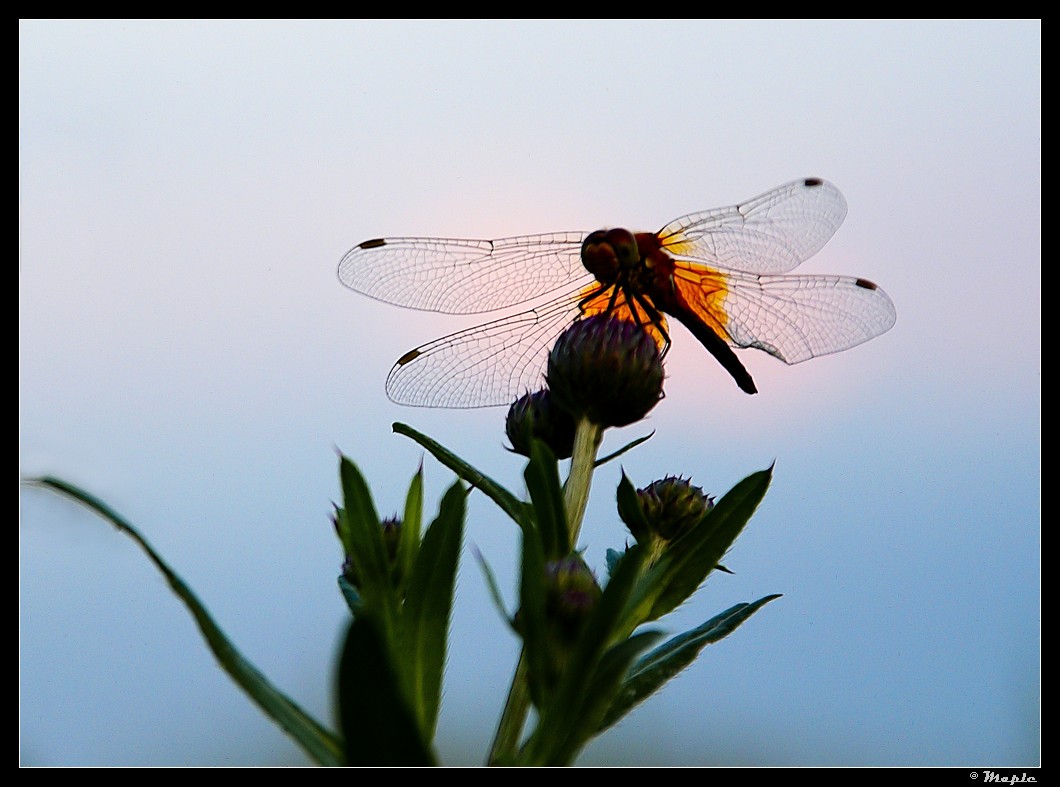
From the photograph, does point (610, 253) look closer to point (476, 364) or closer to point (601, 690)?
point (476, 364)

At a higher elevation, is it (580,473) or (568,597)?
(580,473)

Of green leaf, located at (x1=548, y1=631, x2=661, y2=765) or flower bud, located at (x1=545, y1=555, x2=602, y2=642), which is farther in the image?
flower bud, located at (x1=545, y1=555, x2=602, y2=642)

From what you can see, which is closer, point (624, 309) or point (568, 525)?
point (568, 525)

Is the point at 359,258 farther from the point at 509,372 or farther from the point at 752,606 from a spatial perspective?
the point at 752,606

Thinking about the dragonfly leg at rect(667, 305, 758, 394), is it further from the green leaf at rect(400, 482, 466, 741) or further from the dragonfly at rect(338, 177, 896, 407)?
the green leaf at rect(400, 482, 466, 741)

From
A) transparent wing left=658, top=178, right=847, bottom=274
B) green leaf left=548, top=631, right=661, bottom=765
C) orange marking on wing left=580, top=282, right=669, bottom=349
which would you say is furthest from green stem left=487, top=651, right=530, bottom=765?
transparent wing left=658, top=178, right=847, bottom=274

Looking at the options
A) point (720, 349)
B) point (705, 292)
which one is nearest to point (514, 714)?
point (720, 349)
